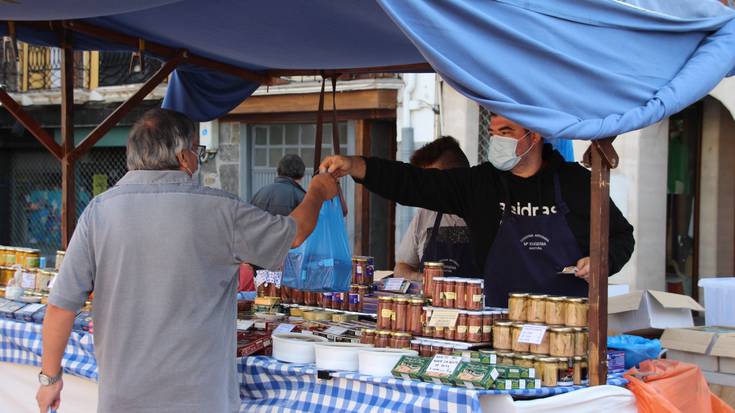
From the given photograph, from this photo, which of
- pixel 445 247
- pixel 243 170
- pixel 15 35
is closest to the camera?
pixel 15 35

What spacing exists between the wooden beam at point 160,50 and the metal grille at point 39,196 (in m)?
11.1

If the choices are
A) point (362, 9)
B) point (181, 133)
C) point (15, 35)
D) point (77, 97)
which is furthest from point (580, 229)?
point (77, 97)

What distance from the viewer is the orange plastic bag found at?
11.2 feet

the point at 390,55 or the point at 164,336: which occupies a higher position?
the point at 390,55

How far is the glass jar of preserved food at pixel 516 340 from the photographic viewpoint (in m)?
3.40

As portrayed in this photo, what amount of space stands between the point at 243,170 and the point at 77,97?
4349mm

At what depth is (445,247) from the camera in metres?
5.24

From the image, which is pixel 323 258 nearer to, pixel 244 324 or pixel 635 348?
pixel 244 324

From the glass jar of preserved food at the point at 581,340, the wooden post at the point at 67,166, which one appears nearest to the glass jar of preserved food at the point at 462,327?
the glass jar of preserved food at the point at 581,340

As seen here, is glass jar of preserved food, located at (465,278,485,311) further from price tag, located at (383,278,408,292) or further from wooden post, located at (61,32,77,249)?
wooden post, located at (61,32,77,249)

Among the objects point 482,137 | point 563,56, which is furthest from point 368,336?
point 482,137

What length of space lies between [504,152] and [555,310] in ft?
2.67

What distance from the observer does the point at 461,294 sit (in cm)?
353

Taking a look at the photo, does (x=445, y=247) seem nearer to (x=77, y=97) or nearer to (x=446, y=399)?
(x=446, y=399)
